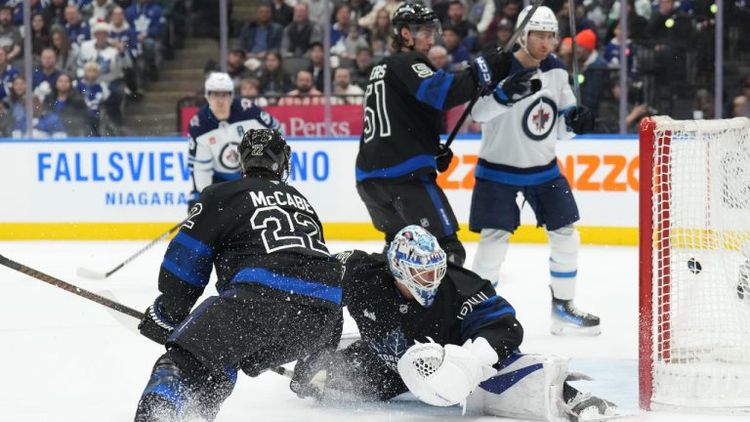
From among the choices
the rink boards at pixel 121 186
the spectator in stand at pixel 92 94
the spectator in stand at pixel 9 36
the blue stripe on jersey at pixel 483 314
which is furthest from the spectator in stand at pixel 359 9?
the blue stripe on jersey at pixel 483 314

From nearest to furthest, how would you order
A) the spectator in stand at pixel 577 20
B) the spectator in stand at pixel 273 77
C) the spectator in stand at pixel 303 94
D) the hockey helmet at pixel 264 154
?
the hockey helmet at pixel 264 154 < the spectator in stand at pixel 577 20 < the spectator in stand at pixel 303 94 < the spectator in stand at pixel 273 77

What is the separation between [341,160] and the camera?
848 centimetres

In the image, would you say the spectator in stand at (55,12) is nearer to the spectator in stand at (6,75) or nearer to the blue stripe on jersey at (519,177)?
the spectator in stand at (6,75)

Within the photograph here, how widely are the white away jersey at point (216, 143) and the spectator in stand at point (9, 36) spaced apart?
2937mm

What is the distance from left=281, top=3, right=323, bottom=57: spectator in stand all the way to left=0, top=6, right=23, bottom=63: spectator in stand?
1.82 m

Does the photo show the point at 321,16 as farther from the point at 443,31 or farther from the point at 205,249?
the point at 205,249

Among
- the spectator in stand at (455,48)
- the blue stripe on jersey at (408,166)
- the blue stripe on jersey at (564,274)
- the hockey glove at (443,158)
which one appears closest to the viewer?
the blue stripe on jersey at (408,166)

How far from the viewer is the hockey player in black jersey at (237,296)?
3176 millimetres

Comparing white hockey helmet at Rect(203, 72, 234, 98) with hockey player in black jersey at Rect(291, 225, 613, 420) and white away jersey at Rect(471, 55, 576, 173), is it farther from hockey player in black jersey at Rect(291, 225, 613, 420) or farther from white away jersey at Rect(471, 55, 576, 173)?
hockey player in black jersey at Rect(291, 225, 613, 420)

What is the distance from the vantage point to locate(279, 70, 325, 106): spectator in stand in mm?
8852

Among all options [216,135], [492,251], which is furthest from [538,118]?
[216,135]

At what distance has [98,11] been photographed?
30.2ft

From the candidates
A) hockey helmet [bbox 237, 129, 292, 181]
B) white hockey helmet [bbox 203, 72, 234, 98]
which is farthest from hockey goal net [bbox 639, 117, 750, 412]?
white hockey helmet [bbox 203, 72, 234, 98]

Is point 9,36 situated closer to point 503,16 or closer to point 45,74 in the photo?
point 45,74
